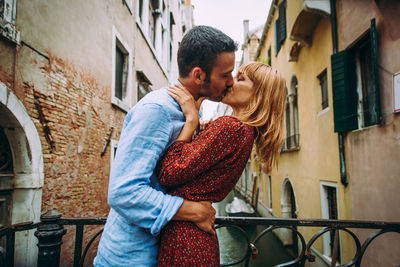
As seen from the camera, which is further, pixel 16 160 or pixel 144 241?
pixel 16 160

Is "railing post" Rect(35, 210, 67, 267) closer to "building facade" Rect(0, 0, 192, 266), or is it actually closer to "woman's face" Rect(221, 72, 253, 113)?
"woman's face" Rect(221, 72, 253, 113)

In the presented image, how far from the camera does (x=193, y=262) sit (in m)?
0.98

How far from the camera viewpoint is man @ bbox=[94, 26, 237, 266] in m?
0.95

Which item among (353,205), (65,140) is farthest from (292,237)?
(65,140)

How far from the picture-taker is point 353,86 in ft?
17.1

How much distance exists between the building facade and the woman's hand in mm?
3130

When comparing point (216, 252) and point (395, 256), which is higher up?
point (216, 252)

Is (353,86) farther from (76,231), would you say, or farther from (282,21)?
(282,21)

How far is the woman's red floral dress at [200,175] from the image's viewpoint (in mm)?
1004

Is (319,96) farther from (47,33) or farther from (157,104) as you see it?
(157,104)

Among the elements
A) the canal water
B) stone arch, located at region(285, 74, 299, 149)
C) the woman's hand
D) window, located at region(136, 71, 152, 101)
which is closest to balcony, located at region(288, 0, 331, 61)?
stone arch, located at region(285, 74, 299, 149)

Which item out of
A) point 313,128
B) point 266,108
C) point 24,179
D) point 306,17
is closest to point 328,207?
point 313,128

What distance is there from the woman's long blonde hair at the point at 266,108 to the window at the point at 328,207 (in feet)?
19.5

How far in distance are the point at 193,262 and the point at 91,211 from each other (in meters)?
5.09
